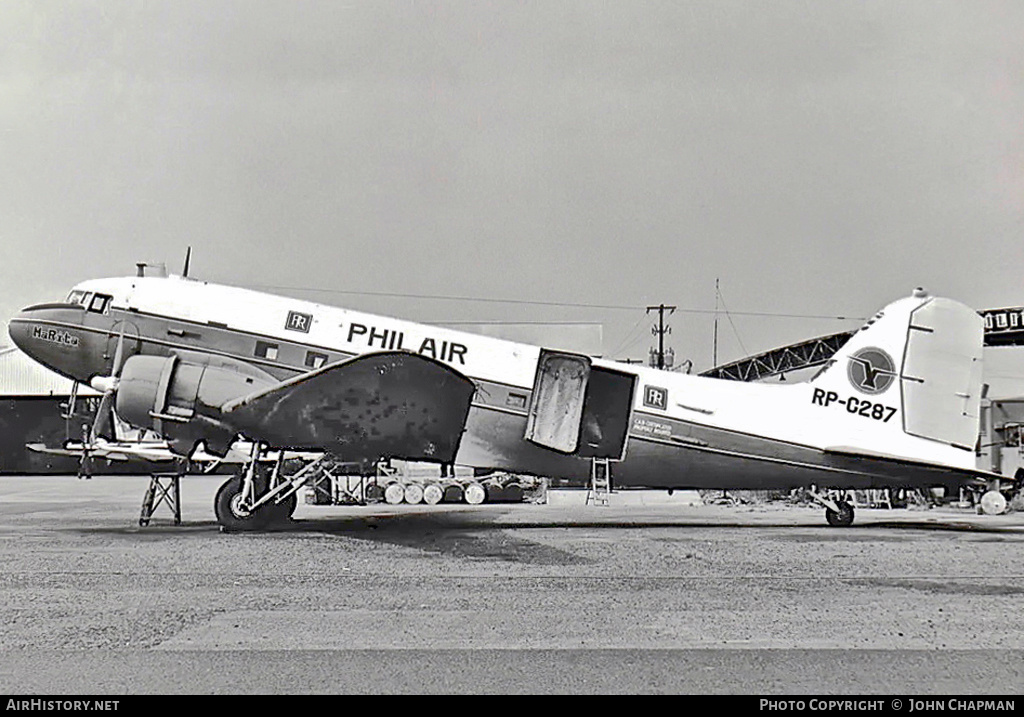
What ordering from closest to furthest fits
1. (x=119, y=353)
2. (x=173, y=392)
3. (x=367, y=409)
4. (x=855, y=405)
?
(x=367, y=409) → (x=173, y=392) → (x=119, y=353) → (x=855, y=405)

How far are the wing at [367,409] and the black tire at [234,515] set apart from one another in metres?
1.01

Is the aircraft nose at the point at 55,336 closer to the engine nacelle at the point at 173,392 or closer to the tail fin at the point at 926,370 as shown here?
the engine nacelle at the point at 173,392

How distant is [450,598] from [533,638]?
1.93m

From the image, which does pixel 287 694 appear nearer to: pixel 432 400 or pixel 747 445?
pixel 432 400

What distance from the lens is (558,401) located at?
16.1m

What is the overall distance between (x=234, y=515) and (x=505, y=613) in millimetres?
7891

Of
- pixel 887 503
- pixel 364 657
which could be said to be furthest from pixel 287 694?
pixel 887 503

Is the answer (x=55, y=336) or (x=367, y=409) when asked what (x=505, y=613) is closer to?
(x=367, y=409)

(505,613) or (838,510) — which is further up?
(838,510)

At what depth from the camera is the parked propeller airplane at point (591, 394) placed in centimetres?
1562

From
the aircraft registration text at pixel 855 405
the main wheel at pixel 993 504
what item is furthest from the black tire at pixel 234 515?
the main wheel at pixel 993 504

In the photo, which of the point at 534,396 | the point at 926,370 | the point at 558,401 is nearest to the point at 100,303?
the point at 534,396

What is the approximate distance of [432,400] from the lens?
45.0 feet
